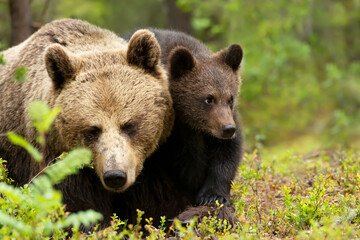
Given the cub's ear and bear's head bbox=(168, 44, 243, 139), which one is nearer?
the cub's ear

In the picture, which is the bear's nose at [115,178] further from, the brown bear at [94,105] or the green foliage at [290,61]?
the green foliage at [290,61]

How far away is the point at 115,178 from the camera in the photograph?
4.35 metres

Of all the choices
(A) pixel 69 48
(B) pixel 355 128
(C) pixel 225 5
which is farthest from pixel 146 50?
(B) pixel 355 128

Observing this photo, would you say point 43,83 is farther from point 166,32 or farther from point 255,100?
point 255,100

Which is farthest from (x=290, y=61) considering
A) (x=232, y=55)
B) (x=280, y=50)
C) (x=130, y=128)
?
(x=130, y=128)

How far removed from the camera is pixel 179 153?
5816mm

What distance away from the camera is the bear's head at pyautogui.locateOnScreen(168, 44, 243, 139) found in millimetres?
5883

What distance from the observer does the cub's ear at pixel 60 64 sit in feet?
15.8

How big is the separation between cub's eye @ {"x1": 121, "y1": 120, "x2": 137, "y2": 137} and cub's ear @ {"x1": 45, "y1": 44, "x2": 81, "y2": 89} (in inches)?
28.8

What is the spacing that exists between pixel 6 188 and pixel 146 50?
2.36 m

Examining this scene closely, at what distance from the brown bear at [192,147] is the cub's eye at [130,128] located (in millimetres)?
806

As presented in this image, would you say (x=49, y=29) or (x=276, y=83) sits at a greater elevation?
(x=49, y=29)

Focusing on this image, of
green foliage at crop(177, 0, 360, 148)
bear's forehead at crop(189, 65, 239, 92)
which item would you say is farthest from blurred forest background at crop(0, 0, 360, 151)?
bear's forehead at crop(189, 65, 239, 92)

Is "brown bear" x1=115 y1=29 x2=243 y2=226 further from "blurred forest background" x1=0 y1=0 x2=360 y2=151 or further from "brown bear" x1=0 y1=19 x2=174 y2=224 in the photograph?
"blurred forest background" x1=0 y1=0 x2=360 y2=151
